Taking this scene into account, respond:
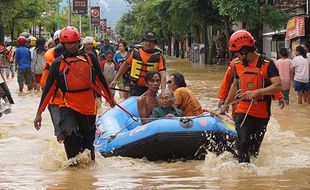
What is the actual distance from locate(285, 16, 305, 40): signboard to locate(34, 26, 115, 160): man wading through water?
16470mm

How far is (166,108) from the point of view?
9.30 meters

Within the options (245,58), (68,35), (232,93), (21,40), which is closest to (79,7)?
(21,40)

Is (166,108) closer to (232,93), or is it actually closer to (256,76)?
(232,93)

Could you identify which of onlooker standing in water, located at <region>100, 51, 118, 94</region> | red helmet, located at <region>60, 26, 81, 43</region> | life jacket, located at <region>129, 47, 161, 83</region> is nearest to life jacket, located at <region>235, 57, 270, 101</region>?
red helmet, located at <region>60, 26, 81, 43</region>

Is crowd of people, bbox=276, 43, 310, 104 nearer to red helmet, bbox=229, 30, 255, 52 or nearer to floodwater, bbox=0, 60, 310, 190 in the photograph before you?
floodwater, bbox=0, 60, 310, 190

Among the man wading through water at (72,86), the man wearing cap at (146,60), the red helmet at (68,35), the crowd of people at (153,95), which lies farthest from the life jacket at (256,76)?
the man wearing cap at (146,60)

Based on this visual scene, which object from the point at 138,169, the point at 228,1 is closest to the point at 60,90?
the point at 138,169

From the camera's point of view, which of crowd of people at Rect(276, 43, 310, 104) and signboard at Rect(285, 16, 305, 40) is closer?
crowd of people at Rect(276, 43, 310, 104)

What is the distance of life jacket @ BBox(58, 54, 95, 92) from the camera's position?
26.0ft

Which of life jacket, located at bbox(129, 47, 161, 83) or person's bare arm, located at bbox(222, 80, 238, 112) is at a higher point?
life jacket, located at bbox(129, 47, 161, 83)

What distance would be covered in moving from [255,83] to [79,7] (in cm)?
3627

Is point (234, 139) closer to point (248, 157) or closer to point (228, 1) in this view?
point (248, 157)

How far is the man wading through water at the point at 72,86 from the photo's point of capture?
7.91m

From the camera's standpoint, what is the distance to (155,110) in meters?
9.34
